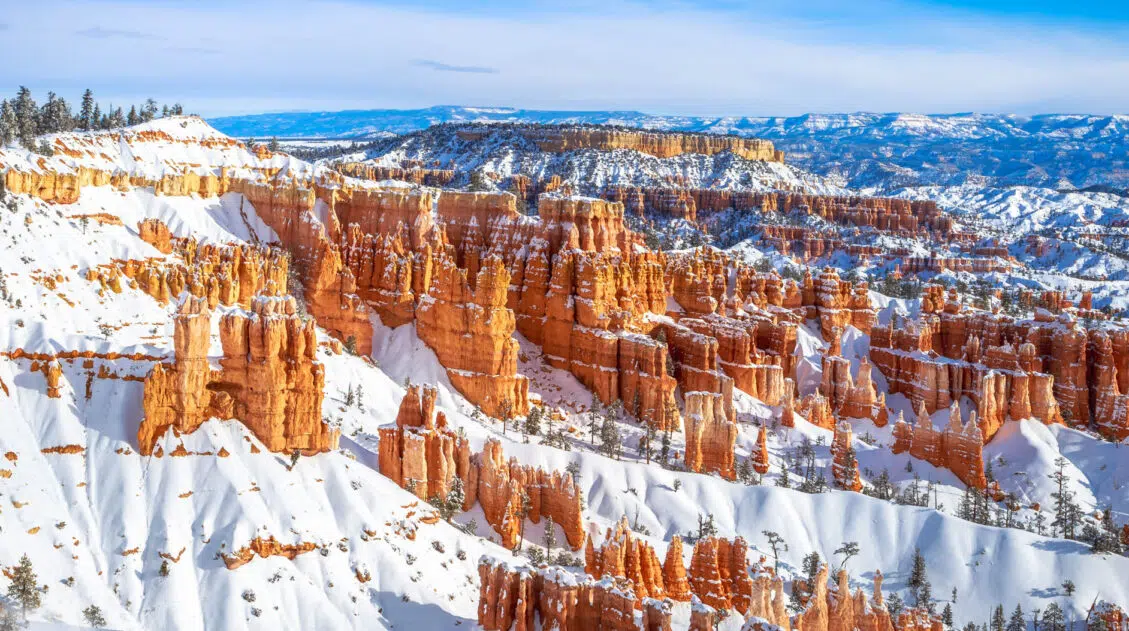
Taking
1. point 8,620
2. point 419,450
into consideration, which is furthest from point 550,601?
point 8,620

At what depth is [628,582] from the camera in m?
46.8

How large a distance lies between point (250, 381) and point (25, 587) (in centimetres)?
1555

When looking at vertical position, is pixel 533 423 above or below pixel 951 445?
above

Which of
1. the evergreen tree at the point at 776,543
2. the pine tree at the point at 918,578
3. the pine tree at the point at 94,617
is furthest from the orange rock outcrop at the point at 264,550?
the pine tree at the point at 918,578

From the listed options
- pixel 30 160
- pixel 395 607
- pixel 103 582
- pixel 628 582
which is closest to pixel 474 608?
pixel 395 607

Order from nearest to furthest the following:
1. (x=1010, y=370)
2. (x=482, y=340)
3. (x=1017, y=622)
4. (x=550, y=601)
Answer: (x=550, y=601) → (x=1017, y=622) → (x=482, y=340) → (x=1010, y=370)

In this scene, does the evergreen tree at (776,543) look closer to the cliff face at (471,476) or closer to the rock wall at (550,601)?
the cliff face at (471,476)

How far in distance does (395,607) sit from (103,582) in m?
13.7

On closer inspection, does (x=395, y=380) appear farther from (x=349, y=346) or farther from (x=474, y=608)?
(x=474, y=608)

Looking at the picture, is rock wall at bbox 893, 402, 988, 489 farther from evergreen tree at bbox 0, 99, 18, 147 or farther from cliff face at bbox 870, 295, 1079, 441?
evergreen tree at bbox 0, 99, 18, 147

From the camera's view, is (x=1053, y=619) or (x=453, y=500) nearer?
(x=1053, y=619)

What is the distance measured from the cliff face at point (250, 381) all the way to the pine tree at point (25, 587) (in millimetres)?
9041

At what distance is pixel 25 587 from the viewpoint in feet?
144

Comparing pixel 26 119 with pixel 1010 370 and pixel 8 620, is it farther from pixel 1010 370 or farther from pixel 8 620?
pixel 1010 370
